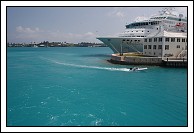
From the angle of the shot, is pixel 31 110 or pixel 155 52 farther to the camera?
pixel 155 52

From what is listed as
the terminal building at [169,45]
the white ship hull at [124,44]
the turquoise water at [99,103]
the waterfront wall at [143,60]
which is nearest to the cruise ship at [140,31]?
the white ship hull at [124,44]

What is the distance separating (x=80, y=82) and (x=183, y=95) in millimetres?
14479

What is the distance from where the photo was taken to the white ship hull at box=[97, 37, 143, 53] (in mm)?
60688

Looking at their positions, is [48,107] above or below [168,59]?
below

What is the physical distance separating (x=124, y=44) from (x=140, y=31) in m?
6.29

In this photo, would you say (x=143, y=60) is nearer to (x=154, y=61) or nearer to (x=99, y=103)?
(x=154, y=61)

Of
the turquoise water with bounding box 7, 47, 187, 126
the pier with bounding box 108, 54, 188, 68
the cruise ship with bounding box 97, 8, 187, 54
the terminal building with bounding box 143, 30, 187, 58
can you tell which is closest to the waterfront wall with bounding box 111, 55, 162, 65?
the pier with bounding box 108, 54, 188, 68

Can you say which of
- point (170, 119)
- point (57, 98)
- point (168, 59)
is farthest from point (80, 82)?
point (168, 59)

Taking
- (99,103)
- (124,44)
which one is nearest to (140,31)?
(124,44)

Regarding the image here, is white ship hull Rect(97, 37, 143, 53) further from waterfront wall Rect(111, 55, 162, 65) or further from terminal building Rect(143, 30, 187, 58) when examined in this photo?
waterfront wall Rect(111, 55, 162, 65)

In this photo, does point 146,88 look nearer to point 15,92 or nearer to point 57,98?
point 57,98

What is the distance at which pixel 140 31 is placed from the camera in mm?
62781

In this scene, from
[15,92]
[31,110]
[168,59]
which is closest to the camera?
[31,110]

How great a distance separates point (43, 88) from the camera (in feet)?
90.3
